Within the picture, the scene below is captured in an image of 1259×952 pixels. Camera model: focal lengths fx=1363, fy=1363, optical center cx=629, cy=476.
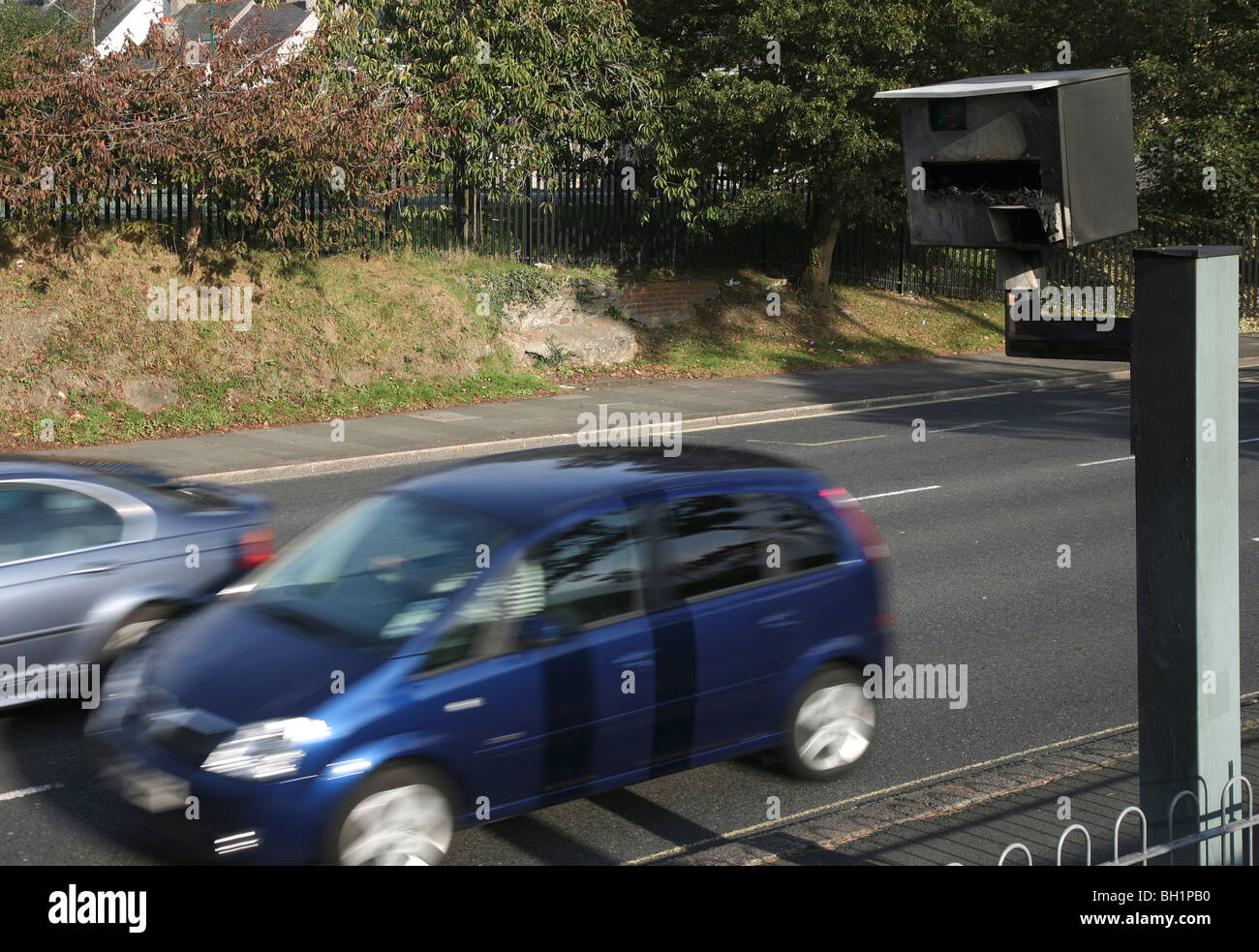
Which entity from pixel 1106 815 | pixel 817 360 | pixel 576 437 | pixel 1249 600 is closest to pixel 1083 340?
pixel 1106 815

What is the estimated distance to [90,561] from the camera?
7840 mm

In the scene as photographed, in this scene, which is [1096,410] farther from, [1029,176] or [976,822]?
[1029,176]

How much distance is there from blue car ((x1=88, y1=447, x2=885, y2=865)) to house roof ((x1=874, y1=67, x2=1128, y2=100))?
259 centimetres

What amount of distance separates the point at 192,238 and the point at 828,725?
16262 mm

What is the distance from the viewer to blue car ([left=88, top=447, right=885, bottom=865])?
557 centimetres

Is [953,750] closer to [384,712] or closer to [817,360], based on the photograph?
[384,712]

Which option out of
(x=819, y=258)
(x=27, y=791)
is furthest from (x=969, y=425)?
(x=27, y=791)

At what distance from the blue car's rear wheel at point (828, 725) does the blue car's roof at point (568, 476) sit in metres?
1.05

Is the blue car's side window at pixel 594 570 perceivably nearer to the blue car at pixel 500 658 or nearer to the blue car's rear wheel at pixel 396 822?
the blue car at pixel 500 658

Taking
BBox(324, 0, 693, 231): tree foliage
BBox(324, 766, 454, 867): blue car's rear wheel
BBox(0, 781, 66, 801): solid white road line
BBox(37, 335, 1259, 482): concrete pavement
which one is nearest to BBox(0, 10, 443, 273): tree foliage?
BBox(324, 0, 693, 231): tree foliage

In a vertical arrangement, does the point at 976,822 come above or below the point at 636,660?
below

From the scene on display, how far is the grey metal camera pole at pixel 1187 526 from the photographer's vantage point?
13.9ft

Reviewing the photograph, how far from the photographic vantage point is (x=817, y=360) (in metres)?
26.0

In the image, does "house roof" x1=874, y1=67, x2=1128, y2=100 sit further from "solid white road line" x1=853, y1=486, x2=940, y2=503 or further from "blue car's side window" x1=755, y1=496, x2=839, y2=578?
"solid white road line" x1=853, y1=486, x2=940, y2=503
